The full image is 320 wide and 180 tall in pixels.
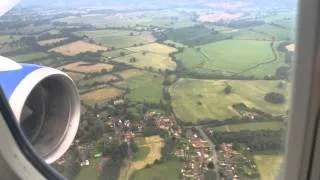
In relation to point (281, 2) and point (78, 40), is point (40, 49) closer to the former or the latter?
point (78, 40)

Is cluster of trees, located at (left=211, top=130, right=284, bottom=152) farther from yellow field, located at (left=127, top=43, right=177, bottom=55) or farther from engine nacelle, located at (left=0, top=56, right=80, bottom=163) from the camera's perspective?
engine nacelle, located at (left=0, top=56, right=80, bottom=163)

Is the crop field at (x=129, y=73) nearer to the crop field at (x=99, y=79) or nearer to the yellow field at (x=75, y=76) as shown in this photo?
the crop field at (x=99, y=79)

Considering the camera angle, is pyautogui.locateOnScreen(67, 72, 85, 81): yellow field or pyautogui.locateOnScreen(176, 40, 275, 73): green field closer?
pyautogui.locateOnScreen(176, 40, 275, 73): green field

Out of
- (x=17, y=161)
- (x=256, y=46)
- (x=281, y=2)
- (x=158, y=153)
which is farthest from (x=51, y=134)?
(x=281, y=2)

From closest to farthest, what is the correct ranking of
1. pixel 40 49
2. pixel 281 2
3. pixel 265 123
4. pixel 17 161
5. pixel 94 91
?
pixel 281 2 → pixel 265 123 → pixel 17 161 → pixel 94 91 → pixel 40 49

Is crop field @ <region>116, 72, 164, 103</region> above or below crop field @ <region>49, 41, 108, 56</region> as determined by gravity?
below

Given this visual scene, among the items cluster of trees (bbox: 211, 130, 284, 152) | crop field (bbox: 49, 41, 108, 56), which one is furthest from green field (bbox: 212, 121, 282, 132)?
crop field (bbox: 49, 41, 108, 56)

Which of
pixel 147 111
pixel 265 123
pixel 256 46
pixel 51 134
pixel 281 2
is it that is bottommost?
pixel 51 134
